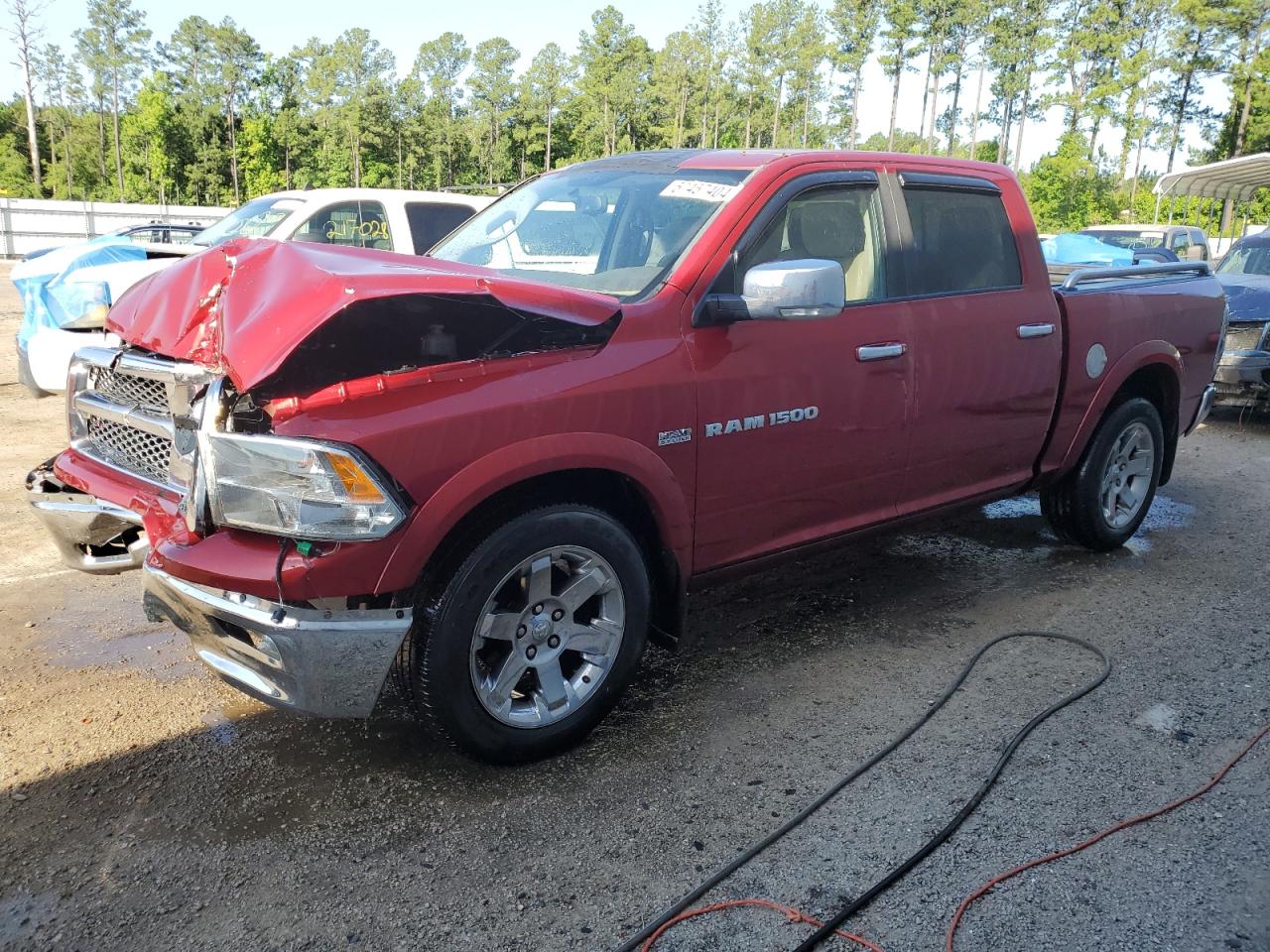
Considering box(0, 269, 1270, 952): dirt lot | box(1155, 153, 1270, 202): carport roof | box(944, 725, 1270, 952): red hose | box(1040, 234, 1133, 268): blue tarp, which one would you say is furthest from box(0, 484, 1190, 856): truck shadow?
box(1155, 153, 1270, 202): carport roof

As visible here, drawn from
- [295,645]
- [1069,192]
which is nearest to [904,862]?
[295,645]

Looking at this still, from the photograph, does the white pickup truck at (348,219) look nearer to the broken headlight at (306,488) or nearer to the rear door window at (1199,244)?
the broken headlight at (306,488)

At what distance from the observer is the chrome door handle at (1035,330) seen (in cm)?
439

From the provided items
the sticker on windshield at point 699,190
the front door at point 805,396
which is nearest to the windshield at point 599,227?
the sticker on windshield at point 699,190

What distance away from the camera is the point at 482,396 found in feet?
9.15

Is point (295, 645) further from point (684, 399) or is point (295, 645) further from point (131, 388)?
point (684, 399)

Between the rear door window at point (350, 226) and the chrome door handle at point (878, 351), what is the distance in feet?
19.0

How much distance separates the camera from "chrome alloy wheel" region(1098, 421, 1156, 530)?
5250mm

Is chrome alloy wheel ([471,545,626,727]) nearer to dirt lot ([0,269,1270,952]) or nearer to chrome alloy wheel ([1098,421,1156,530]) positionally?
dirt lot ([0,269,1270,952])

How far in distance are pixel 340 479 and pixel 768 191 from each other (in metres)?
1.88

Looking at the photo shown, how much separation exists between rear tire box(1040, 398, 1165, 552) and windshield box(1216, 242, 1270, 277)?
6567 mm

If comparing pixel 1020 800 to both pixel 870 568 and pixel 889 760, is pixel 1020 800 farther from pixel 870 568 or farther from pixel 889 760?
pixel 870 568

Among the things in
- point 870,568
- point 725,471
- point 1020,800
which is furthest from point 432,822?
point 870,568

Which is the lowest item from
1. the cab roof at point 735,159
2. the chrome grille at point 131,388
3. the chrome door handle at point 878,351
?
the chrome grille at point 131,388
